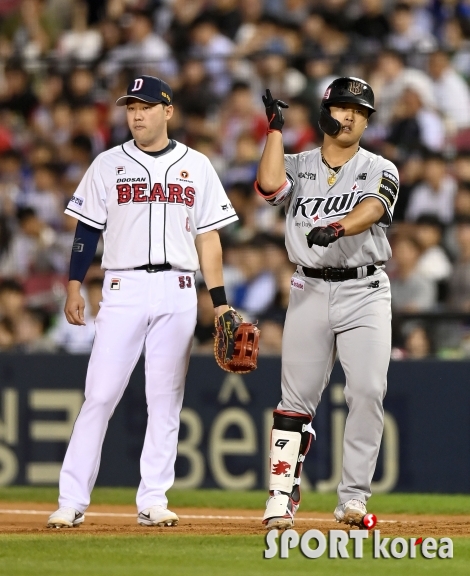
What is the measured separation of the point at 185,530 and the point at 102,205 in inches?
69.7

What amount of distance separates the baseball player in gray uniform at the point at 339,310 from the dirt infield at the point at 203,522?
37cm

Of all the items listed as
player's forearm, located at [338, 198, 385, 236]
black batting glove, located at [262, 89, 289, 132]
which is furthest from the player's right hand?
player's forearm, located at [338, 198, 385, 236]

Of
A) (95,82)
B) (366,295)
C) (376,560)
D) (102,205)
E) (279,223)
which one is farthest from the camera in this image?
(95,82)

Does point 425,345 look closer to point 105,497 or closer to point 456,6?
point 105,497

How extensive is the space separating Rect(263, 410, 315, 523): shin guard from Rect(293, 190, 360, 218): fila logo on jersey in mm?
1018

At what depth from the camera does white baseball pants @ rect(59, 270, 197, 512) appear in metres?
6.46

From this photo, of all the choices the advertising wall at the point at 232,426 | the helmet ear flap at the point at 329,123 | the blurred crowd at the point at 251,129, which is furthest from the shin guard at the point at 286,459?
the blurred crowd at the point at 251,129

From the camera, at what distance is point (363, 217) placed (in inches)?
236

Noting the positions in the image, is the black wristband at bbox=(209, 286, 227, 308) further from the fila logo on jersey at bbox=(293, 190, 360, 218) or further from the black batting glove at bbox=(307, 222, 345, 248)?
the black batting glove at bbox=(307, 222, 345, 248)

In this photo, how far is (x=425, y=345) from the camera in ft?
32.1

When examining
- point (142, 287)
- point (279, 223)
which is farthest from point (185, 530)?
point (279, 223)

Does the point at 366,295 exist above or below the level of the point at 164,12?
below

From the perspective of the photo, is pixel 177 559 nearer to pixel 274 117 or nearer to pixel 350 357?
pixel 350 357

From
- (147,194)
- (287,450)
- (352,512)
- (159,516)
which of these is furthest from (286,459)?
(147,194)
